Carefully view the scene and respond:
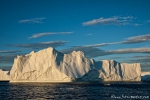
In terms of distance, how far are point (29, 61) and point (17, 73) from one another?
19.9 feet

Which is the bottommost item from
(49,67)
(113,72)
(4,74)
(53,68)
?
(113,72)

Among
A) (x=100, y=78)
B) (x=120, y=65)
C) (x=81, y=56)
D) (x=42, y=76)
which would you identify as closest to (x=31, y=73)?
(x=42, y=76)

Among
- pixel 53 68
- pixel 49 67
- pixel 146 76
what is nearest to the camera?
pixel 53 68

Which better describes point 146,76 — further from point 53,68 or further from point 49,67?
point 49,67

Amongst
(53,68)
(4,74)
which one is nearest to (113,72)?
(53,68)

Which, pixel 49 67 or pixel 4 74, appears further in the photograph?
pixel 4 74

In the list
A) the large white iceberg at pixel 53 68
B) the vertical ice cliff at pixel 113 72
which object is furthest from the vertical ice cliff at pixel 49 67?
the vertical ice cliff at pixel 113 72

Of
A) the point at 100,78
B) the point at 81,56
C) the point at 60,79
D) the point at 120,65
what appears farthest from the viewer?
the point at 120,65

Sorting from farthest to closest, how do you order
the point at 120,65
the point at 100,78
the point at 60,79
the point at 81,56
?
the point at 120,65 < the point at 100,78 < the point at 81,56 < the point at 60,79

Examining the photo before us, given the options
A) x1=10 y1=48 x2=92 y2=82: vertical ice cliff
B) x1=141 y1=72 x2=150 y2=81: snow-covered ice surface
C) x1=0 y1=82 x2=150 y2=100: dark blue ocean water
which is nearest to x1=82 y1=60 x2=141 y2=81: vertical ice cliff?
x1=10 y1=48 x2=92 y2=82: vertical ice cliff

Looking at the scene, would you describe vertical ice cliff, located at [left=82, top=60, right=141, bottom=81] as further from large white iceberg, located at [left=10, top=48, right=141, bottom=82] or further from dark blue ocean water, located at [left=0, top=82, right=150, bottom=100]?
dark blue ocean water, located at [left=0, top=82, right=150, bottom=100]

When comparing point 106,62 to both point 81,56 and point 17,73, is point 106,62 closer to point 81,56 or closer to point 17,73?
point 81,56

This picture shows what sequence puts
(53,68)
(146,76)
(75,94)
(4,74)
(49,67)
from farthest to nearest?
1. (146,76)
2. (4,74)
3. (49,67)
4. (53,68)
5. (75,94)

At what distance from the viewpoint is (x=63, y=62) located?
A: 86500mm
